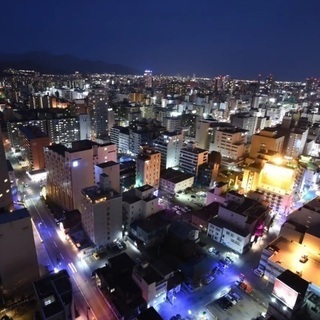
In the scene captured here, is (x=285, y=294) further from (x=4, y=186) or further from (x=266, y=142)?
(x=266, y=142)

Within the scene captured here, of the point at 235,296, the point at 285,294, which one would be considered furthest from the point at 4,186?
the point at 285,294

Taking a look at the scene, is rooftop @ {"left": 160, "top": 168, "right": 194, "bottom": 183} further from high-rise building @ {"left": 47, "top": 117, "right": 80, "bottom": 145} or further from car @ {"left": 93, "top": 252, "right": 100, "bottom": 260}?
high-rise building @ {"left": 47, "top": 117, "right": 80, "bottom": 145}

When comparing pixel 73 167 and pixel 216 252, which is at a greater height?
pixel 73 167

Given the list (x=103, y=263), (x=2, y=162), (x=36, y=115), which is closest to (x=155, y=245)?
(x=103, y=263)

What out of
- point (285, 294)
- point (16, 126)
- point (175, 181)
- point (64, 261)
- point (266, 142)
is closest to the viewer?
point (285, 294)

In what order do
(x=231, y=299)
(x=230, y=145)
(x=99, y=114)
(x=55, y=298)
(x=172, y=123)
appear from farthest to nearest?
(x=172, y=123), (x=99, y=114), (x=230, y=145), (x=231, y=299), (x=55, y=298)

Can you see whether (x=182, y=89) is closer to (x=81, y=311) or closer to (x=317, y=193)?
(x=317, y=193)
